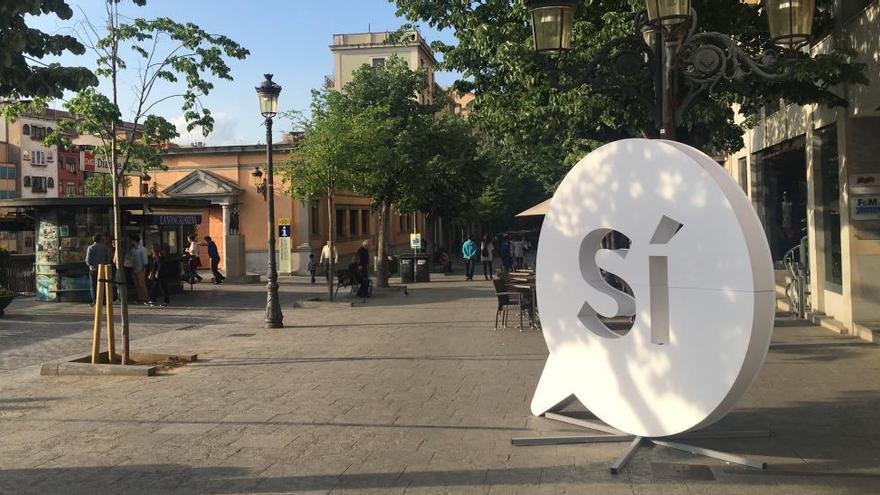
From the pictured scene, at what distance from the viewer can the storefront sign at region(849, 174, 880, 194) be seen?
1166cm

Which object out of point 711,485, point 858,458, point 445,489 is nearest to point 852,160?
point 858,458

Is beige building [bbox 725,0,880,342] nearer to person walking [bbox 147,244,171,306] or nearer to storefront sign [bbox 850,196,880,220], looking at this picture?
storefront sign [bbox 850,196,880,220]

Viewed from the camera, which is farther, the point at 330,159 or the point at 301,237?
the point at 301,237

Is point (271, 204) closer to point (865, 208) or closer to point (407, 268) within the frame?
point (865, 208)

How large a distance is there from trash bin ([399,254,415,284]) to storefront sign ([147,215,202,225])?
7.61 meters

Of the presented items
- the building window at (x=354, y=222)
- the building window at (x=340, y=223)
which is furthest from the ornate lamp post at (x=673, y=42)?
the building window at (x=354, y=222)

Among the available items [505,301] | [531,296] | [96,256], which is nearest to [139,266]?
[96,256]

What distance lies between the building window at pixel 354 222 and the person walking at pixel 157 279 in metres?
19.1

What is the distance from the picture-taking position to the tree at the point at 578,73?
10680 mm

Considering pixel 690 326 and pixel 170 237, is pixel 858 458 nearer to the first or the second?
pixel 690 326

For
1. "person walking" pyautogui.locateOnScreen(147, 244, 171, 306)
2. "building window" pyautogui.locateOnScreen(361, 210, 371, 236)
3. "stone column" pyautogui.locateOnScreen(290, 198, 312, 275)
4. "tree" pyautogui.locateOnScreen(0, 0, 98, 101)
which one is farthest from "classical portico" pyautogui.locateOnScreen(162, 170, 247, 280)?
"tree" pyautogui.locateOnScreen(0, 0, 98, 101)

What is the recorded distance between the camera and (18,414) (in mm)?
7492

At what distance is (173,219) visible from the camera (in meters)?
20.8

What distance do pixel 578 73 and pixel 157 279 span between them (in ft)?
46.2
